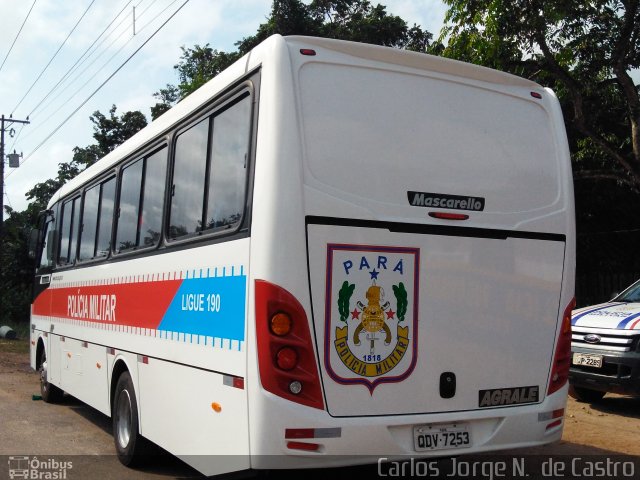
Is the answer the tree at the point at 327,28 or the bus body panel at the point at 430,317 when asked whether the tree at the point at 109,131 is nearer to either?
the tree at the point at 327,28

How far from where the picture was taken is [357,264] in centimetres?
472

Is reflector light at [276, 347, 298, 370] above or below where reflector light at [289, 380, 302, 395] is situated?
above

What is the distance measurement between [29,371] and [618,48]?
13.4 m

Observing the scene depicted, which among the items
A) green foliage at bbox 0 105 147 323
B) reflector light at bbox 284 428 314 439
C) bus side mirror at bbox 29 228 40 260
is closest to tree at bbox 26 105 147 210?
green foliage at bbox 0 105 147 323

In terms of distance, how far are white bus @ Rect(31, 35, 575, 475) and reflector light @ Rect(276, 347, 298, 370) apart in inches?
0.5

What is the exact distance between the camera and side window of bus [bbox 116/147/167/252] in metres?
6.54

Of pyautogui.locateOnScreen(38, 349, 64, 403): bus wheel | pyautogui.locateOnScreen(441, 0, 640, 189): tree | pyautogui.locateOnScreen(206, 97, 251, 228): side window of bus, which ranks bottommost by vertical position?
pyautogui.locateOnScreen(38, 349, 64, 403): bus wheel

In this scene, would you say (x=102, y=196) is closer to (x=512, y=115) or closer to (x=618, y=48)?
(x=512, y=115)

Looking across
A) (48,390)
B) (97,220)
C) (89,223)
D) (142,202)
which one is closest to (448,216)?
(142,202)

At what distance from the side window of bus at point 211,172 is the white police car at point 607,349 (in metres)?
5.56

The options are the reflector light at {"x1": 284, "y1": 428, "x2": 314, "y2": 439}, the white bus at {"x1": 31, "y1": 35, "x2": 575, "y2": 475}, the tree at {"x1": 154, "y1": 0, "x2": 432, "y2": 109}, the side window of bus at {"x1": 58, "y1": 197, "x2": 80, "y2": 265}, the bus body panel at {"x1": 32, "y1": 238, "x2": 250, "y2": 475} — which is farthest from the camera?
the tree at {"x1": 154, "y1": 0, "x2": 432, "y2": 109}

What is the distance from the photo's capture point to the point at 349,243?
4.69m

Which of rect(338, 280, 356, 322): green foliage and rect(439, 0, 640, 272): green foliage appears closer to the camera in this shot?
rect(338, 280, 356, 322): green foliage

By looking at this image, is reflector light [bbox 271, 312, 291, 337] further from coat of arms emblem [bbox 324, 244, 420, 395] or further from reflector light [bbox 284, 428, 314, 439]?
reflector light [bbox 284, 428, 314, 439]
